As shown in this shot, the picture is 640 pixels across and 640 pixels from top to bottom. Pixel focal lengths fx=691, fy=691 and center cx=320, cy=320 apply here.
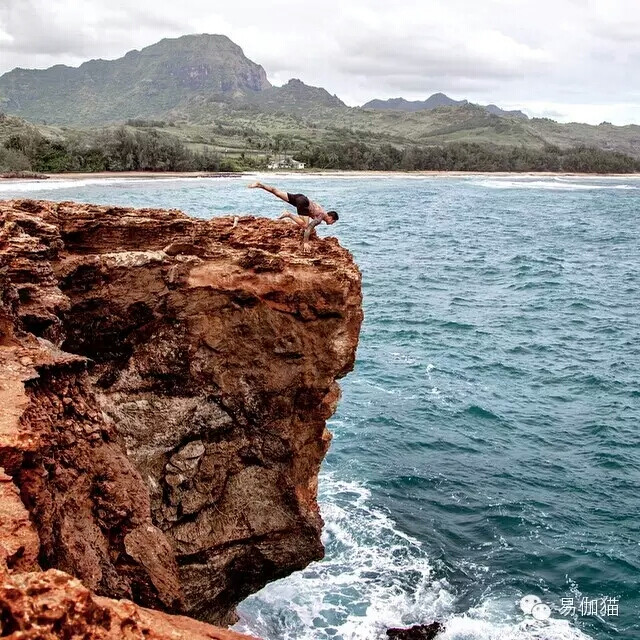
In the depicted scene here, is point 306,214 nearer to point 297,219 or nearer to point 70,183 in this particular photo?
point 297,219

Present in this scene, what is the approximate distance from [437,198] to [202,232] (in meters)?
88.9

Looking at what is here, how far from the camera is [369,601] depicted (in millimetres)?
15234

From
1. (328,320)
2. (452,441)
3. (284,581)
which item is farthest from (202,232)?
(452,441)

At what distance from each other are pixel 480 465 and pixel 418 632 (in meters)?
7.40

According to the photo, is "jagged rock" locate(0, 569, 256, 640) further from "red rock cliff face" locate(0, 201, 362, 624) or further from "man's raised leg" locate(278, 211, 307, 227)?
"man's raised leg" locate(278, 211, 307, 227)

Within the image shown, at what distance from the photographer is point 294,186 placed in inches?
3885

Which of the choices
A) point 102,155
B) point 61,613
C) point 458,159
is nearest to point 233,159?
point 102,155

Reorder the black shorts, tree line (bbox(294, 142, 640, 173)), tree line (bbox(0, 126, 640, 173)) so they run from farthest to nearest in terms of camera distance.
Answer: tree line (bbox(294, 142, 640, 173)) < tree line (bbox(0, 126, 640, 173)) < the black shorts

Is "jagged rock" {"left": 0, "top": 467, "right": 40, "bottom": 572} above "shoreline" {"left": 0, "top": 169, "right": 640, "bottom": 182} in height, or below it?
below

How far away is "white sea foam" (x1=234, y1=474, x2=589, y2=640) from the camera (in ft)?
46.8

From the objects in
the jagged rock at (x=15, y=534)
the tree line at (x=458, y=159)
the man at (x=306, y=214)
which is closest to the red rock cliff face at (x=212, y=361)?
the man at (x=306, y=214)

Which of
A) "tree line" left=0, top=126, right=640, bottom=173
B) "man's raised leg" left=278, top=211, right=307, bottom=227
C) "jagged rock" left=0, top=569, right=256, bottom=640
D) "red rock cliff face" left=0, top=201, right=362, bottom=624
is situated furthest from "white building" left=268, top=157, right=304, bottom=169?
"jagged rock" left=0, top=569, right=256, bottom=640

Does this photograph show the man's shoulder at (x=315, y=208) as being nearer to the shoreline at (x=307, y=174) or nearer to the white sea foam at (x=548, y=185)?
the shoreline at (x=307, y=174)

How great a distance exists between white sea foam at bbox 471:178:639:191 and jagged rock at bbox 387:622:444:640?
11502 cm
